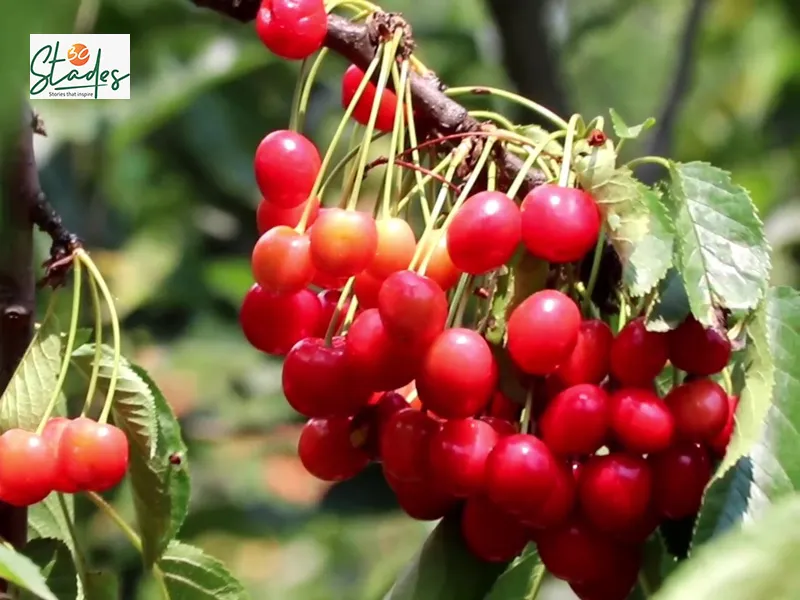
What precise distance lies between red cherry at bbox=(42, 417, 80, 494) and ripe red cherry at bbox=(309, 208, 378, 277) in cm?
22

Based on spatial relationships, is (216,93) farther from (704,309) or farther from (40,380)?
(704,309)

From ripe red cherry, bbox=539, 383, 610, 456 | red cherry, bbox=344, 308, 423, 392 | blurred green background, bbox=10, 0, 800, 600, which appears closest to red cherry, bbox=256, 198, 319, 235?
red cherry, bbox=344, 308, 423, 392

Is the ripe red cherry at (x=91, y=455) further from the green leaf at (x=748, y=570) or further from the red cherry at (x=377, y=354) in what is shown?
the green leaf at (x=748, y=570)

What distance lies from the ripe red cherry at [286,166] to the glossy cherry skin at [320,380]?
0.11 m

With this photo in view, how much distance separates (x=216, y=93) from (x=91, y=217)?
1.57 ft

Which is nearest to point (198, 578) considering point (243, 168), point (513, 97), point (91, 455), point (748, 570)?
point (91, 455)

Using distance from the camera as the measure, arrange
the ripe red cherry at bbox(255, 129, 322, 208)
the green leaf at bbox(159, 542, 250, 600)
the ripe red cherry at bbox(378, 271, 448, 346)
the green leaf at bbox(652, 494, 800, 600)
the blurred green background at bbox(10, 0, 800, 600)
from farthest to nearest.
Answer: the blurred green background at bbox(10, 0, 800, 600) → the green leaf at bbox(159, 542, 250, 600) → the ripe red cherry at bbox(255, 129, 322, 208) → the ripe red cherry at bbox(378, 271, 448, 346) → the green leaf at bbox(652, 494, 800, 600)

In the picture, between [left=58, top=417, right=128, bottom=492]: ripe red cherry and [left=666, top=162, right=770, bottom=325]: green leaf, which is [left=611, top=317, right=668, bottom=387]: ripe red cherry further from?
[left=58, top=417, right=128, bottom=492]: ripe red cherry

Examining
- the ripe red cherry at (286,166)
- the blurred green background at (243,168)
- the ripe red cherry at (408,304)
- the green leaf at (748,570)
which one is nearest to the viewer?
the green leaf at (748,570)

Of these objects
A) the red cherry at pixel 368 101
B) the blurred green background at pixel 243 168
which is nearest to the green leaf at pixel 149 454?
the red cherry at pixel 368 101

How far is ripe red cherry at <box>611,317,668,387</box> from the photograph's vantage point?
74 centimetres

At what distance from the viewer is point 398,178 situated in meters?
0.79

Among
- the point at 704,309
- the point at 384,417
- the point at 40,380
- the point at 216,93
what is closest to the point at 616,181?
the point at 704,309

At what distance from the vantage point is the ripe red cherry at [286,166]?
803mm
